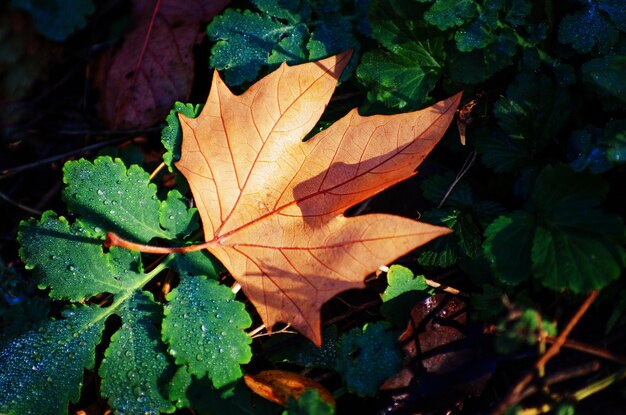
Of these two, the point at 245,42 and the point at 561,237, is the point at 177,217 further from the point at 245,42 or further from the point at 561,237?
the point at 561,237

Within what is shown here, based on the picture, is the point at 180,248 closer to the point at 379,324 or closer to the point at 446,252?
the point at 379,324

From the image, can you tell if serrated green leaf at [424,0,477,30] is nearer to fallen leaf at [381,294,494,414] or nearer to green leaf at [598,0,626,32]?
green leaf at [598,0,626,32]

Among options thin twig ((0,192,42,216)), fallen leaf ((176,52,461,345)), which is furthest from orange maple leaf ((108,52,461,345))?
thin twig ((0,192,42,216))

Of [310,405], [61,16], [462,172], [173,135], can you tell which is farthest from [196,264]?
[61,16]

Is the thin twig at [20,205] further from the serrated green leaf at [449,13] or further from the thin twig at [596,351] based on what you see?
the thin twig at [596,351]

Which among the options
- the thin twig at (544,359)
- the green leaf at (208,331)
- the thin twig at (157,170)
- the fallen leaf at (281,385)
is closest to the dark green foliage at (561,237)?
the thin twig at (544,359)
